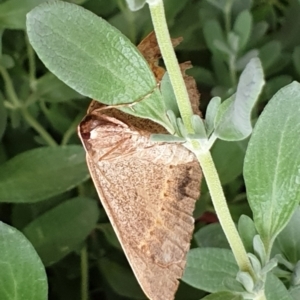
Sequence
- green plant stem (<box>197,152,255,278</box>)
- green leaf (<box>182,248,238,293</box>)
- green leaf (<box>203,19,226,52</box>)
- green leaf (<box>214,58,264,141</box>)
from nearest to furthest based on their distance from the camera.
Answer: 1. green leaf (<box>214,58,264,141</box>)
2. green plant stem (<box>197,152,255,278</box>)
3. green leaf (<box>182,248,238,293</box>)
4. green leaf (<box>203,19,226,52</box>)

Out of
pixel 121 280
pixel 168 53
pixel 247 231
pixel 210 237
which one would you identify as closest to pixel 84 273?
pixel 121 280

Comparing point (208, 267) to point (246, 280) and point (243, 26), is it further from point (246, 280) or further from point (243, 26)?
point (243, 26)

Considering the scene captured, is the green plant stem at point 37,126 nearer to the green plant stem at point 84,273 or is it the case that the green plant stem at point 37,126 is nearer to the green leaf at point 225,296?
the green plant stem at point 84,273

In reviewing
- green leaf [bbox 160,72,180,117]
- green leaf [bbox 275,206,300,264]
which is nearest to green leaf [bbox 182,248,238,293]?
green leaf [bbox 275,206,300,264]

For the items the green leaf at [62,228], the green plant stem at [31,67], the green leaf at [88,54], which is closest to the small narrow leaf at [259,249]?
the green leaf at [88,54]

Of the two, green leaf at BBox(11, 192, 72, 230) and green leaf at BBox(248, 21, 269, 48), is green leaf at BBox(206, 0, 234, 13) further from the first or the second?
green leaf at BBox(11, 192, 72, 230)

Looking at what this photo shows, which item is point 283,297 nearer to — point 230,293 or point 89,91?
point 230,293
